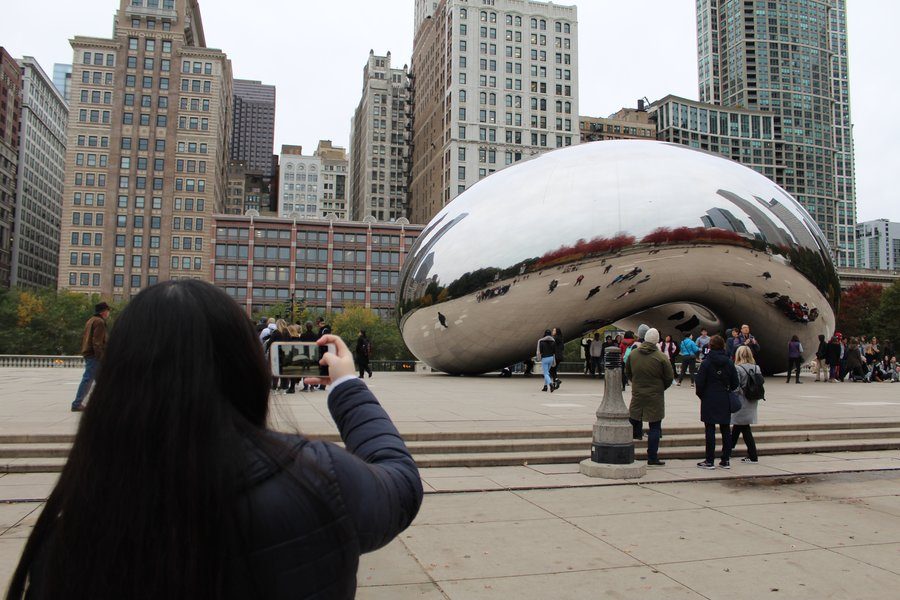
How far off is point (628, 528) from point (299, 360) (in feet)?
14.8

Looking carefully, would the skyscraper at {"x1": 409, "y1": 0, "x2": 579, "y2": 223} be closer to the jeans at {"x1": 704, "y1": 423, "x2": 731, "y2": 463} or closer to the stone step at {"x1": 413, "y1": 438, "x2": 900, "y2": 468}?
the stone step at {"x1": 413, "y1": 438, "x2": 900, "y2": 468}

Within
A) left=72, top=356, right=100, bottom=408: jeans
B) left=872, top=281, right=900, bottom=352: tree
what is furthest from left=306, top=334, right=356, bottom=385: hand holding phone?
left=872, top=281, right=900, bottom=352: tree

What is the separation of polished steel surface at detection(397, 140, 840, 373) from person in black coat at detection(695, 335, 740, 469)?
335 inches

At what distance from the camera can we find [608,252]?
16641 millimetres

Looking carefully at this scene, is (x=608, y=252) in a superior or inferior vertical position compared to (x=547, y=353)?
superior

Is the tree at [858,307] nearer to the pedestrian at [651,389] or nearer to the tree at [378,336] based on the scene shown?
the tree at [378,336]

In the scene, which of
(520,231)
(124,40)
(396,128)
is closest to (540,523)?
(520,231)

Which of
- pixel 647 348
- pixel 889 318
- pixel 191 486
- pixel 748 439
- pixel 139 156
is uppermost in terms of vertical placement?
pixel 139 156

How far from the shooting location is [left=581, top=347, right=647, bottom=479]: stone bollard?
25.1 feet

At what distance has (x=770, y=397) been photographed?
15383 millimetres

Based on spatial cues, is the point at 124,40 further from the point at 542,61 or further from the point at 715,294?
the point at 715,294

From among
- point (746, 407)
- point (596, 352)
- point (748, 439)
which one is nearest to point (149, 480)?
point (746, 407)

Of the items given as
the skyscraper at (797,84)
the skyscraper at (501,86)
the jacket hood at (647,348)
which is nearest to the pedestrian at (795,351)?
the jacket hood at (647,348)

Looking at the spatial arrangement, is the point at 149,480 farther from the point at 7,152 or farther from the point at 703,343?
the point at 7,152
